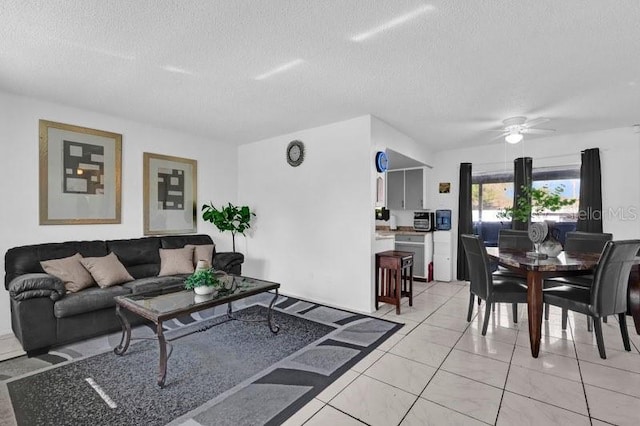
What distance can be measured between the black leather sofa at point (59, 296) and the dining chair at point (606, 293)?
3845 mm

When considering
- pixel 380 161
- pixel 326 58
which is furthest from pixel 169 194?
pixel 326 58

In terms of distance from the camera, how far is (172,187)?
15.0 feet

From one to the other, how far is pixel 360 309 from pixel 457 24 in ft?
10.3

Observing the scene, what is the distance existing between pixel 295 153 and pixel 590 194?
174 inches

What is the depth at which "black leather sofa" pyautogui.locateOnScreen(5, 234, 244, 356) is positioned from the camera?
2.63m

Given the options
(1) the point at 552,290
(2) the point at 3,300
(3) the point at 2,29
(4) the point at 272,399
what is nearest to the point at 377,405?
(4) the point at 272,399

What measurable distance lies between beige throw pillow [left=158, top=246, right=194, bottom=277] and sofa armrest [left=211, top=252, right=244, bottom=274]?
35cm

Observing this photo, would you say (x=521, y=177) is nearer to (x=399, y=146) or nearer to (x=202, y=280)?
(x=399, y=146)

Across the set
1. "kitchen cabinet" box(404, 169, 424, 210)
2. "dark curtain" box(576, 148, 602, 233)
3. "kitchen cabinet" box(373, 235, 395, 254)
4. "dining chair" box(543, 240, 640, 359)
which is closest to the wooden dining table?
"dining chair" box(543, 240, 640, 359)

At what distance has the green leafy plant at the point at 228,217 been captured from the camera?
15.5 feet

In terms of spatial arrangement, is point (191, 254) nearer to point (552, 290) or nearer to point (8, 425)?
point (8, 425)

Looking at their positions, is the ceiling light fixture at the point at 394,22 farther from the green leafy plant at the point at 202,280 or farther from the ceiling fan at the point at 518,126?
the ceiling fan at the point at 518,126

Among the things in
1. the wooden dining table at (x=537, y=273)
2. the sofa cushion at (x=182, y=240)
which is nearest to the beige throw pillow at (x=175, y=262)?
the sofa cushion at (x=182, y=240)

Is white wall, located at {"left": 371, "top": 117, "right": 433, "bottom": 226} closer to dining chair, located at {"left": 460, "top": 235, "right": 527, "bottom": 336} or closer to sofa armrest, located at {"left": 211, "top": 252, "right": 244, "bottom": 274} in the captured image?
dining chair, located at {"left": 460, "top": 235, "right": 527, "bottom": 336}
